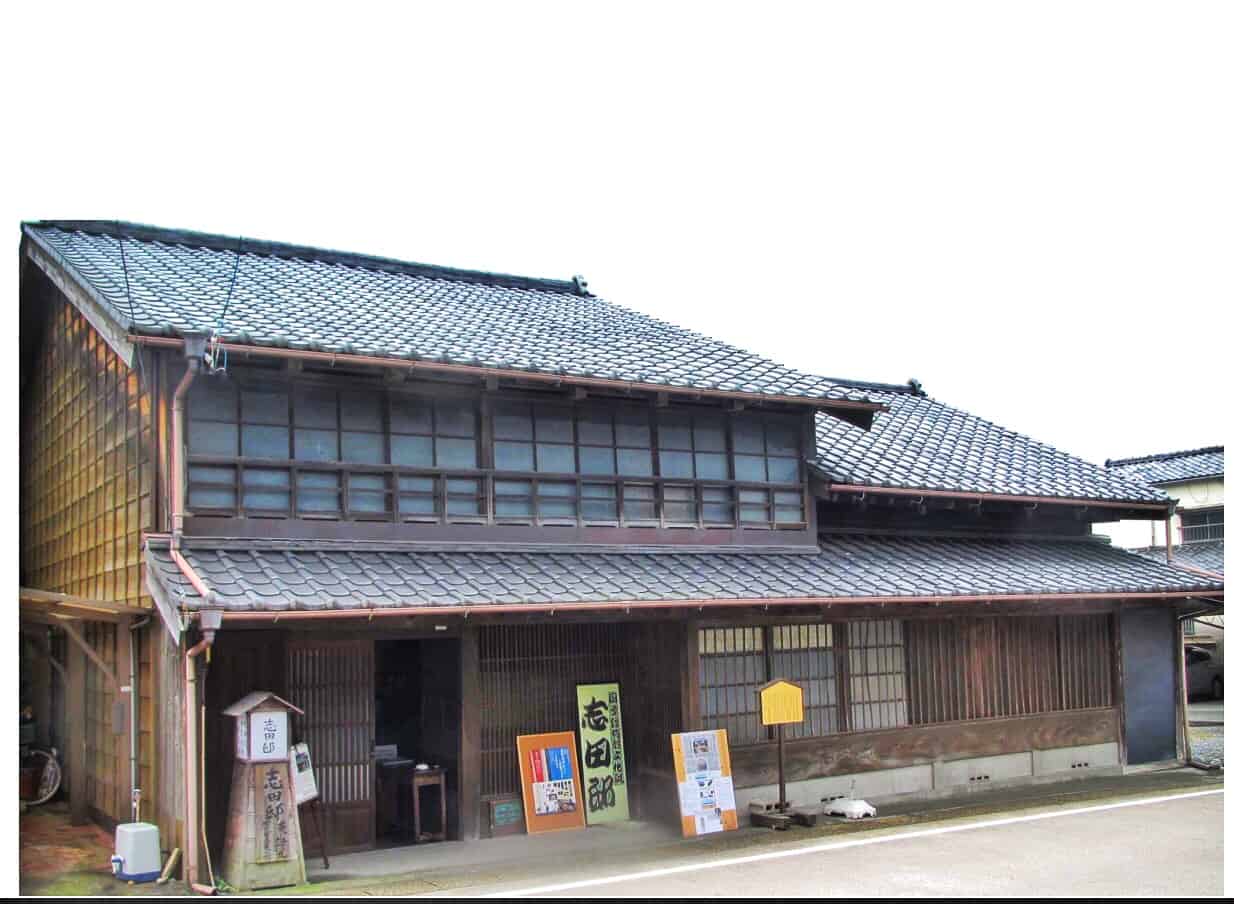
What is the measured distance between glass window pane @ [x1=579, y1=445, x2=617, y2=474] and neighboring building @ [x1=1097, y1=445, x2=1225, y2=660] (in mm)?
20830

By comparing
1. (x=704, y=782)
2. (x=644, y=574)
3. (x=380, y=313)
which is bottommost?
(x=704, y=782)

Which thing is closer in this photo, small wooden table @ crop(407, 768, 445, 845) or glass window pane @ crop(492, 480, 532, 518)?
small wooden table @ crop(407, 768, 445, 845)

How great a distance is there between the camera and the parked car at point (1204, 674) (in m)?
31.4

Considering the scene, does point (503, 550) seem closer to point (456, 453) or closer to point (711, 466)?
point (456, 453)

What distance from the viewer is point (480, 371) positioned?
1279 centimetres

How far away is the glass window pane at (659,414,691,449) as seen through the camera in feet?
49.4

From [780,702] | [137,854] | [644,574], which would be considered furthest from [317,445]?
[780,702]

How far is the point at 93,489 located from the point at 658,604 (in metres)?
8.04

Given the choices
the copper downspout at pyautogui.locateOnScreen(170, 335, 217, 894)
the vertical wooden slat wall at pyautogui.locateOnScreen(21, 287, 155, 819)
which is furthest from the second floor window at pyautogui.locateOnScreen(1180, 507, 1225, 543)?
the copper downspout at pyautogui.locateOnScreen(170, 335, 217, 894)

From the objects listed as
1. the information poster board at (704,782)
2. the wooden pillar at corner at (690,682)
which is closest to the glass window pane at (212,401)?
the wooden pillar at corner at (690,682)

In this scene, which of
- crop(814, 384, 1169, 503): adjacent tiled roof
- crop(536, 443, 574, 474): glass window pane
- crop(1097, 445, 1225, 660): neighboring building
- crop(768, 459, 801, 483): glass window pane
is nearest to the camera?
crop(536, 443, 574, 474): glass window pane

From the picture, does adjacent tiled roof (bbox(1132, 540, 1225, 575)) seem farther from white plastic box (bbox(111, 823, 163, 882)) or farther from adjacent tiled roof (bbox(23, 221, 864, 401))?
white plastic box (bbox(111, 823, 163, 882))

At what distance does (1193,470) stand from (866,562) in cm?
2095

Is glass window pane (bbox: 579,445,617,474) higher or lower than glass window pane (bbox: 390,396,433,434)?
lower
